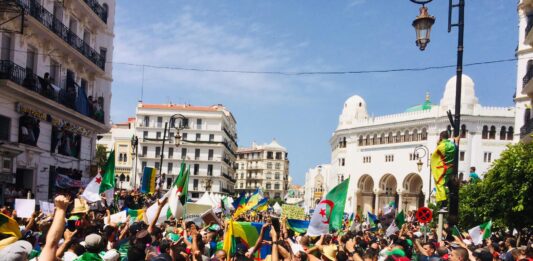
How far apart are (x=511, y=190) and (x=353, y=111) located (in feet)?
217

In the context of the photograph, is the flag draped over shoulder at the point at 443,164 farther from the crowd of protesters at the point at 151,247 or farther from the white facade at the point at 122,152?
the white facade at the point at 122,152

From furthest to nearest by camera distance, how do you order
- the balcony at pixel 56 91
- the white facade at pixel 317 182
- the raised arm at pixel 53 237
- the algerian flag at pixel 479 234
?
1. the white facade at pixel 317 182
2. the balcony at pixel 56 91
3. the algerian flag at pixel 479 234
4. the raised arm at pixel 53 237

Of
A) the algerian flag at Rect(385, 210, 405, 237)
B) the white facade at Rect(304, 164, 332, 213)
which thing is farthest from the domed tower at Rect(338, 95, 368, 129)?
the algerian flag at Rect(385, 210, 405, 237)

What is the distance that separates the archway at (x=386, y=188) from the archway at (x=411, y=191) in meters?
2.97

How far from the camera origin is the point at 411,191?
71750 mm

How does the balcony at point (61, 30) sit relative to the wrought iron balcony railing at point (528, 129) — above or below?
above

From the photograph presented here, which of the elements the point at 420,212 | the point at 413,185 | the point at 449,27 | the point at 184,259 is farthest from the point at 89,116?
the point at 413,185

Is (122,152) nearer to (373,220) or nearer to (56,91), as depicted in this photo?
(56,91)

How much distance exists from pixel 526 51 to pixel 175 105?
71930 millimetres

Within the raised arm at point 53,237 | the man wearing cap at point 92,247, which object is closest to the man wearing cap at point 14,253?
the raised arm at point 53,237

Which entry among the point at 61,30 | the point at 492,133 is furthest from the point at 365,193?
the point at 61,30

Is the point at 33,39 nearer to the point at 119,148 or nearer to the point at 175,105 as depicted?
the point at 119,148

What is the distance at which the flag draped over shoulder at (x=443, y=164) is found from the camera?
11.5m

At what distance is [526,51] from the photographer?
32.7m
